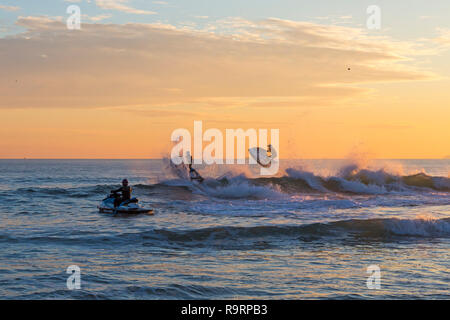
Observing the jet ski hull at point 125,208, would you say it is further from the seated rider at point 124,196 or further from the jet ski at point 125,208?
the seated rider at point 124,196

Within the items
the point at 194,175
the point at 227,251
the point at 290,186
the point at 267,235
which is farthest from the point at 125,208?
the point at 194,175

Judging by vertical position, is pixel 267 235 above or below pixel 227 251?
below

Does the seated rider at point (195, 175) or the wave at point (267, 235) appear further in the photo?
the seated rider at point (195, 175)

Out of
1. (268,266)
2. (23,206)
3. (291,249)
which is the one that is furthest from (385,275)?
(23,206)

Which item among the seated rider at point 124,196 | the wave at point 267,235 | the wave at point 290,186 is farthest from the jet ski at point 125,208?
the wave at point 290,186

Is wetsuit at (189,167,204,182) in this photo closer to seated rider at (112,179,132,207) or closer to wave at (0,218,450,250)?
seated rider at (112,179,132,207)

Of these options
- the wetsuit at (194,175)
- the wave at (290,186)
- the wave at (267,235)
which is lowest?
the wave at (290,186)

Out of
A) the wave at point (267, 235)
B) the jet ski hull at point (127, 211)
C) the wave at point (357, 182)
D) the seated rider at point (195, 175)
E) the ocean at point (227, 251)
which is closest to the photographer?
the ocean at point (227, 251)

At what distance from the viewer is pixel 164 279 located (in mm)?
12273

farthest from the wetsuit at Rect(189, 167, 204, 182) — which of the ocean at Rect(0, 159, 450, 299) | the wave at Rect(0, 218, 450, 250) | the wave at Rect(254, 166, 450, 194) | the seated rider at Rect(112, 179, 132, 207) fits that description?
the wave at Rect(0, 218, 450, 250)

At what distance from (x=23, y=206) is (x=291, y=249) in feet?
69.4

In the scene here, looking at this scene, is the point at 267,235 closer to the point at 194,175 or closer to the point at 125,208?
the point at 125,208

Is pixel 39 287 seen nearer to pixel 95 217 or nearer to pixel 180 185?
pixel 95 217
